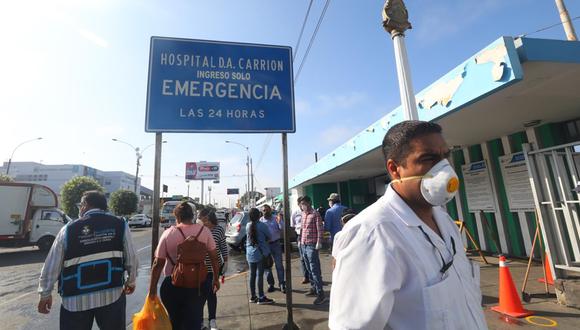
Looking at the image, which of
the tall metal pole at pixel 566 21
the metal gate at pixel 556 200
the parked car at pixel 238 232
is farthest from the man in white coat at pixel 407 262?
the tall metal pole at pixel 566 21

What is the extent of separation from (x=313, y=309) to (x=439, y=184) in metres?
4.32

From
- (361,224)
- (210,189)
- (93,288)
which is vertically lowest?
(93,288)

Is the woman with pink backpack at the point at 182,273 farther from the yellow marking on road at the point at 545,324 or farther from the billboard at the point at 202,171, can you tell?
the billboard at the point at 202,171

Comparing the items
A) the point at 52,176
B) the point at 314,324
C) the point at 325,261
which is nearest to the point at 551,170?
the point at 314,324

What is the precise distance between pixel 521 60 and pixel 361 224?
12.2 feet

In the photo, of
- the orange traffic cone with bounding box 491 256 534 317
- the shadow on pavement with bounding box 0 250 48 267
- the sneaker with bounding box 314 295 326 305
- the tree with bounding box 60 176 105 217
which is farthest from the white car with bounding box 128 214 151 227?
the orange traffic cone with bounding box 491 256 534 317

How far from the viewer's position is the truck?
41.7 feet

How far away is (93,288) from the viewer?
2625mm

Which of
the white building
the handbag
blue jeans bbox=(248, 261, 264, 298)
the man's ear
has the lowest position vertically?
blue jeans bbox=(248, 261, 264, 298)

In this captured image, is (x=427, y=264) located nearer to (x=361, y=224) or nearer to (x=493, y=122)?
(x=361, y=224)

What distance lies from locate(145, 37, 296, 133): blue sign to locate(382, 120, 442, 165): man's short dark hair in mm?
2497

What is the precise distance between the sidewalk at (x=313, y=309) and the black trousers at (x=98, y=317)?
78.2 inches

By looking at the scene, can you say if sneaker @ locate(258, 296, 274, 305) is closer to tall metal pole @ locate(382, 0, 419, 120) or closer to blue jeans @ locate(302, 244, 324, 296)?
blue jeans @ locate(302, 244, 324, 296)

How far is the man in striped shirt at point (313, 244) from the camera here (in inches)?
213
